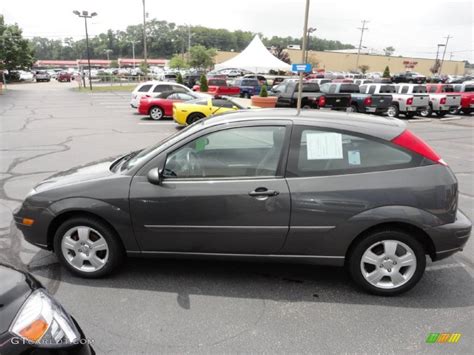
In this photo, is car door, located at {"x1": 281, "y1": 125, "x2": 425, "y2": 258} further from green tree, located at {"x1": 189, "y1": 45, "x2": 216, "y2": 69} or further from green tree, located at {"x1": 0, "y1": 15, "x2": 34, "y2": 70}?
green tree, located at {"x1": 189, "y1": 45, "x2": 216, "y2": 69}

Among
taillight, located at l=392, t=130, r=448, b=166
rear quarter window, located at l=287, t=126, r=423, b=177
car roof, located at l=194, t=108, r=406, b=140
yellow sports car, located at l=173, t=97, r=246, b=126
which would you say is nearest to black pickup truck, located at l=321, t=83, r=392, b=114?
yellow sports car, located at l=173, t=97, r=246, b=126

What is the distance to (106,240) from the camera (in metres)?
3.62

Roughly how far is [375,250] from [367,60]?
113240 millimetres

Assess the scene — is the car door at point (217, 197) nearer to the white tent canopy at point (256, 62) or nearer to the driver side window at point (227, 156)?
the driver side window at point (227, 156)

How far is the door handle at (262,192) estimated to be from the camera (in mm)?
3297

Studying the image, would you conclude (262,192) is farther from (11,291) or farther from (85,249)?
(11,291)

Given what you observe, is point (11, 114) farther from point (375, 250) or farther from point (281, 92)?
point (375, 250)

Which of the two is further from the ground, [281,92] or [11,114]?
[281,92]

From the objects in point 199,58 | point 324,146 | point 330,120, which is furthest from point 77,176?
point 199,58

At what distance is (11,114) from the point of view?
754 inches

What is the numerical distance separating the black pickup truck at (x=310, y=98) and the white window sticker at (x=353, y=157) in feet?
50.7

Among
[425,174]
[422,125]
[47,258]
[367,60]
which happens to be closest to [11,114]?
[47,258]

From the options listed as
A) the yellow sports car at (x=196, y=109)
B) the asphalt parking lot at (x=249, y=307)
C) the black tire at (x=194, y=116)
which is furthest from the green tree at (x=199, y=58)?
the asphalt parking lot at (x=249, y=307)

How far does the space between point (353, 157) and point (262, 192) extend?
2.80 ft
